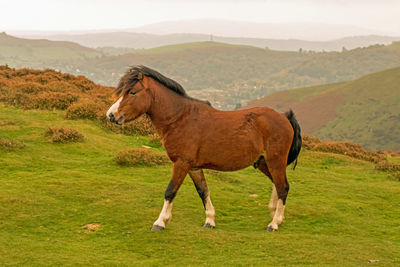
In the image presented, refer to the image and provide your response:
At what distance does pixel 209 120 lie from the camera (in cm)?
962

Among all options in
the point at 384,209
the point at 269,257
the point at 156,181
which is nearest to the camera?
the point at 269,257

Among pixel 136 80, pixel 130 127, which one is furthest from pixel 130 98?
pixel 130 127

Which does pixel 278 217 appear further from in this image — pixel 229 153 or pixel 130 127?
pixel 130 127

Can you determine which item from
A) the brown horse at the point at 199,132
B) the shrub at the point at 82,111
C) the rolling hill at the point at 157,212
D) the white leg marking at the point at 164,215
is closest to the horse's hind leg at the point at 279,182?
the brown horse at the point at 199,132

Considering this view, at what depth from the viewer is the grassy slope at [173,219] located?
816 cm

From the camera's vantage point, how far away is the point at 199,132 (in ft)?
30.9

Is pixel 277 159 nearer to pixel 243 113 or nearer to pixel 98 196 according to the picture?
pixel 243 113

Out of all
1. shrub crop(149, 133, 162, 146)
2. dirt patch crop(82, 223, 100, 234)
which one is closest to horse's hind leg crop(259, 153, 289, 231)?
dirt patch crop(82, 223, 100, 234)

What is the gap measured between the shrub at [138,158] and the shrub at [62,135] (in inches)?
114

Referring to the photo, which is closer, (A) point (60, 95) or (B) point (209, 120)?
(B) point (209, 120)

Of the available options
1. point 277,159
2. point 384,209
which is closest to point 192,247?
point 277,159

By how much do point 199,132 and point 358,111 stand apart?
546 feet

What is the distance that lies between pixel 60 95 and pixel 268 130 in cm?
1598

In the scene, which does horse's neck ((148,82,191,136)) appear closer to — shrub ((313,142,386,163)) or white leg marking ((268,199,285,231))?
white leg marking ((268,199,285,231))
